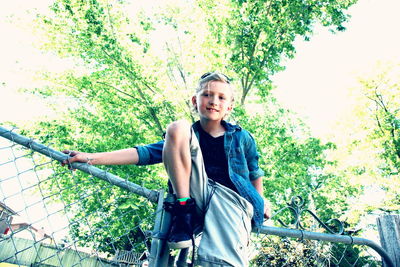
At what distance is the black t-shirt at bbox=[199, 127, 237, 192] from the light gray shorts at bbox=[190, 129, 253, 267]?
0.75ft

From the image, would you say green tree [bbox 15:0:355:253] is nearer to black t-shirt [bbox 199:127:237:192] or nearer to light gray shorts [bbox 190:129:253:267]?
black t-shirt [bbox 199:127:237:192]

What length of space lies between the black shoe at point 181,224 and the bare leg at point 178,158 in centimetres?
7

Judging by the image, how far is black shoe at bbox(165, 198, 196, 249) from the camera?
49.4 inches

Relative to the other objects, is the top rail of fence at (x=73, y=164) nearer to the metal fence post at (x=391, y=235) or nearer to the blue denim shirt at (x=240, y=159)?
the blue denim shirt at (x=240, y=159)

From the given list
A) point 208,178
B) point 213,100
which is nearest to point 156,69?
point 213,100

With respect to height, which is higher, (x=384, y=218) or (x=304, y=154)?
(x=304, y=154)

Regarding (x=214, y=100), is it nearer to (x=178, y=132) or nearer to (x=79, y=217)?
(x=178, y=132)

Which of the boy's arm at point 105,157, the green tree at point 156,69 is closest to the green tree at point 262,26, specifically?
the green tree at point 156,69

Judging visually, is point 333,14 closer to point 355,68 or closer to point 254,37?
point 254,37

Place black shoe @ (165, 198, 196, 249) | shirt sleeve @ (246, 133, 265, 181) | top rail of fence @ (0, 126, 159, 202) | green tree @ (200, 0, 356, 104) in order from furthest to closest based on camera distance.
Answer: green tree @ (200, 0, 356, 104) < shirt sleeve @ (246, 133, 265, 181) < top rail of fence @ (0, 126, 159, 202) < black shoe @ (165, 198, 196, 249)

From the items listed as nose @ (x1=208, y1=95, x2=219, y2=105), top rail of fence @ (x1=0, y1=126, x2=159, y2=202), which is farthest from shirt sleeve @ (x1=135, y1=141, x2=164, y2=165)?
nose @ (x1=208, y1=95, x2=219, y2=105)

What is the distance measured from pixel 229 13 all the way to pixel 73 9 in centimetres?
419

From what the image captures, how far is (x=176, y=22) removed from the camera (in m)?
9.29

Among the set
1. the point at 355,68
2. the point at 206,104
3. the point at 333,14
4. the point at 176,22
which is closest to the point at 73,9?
the point at 176,22
